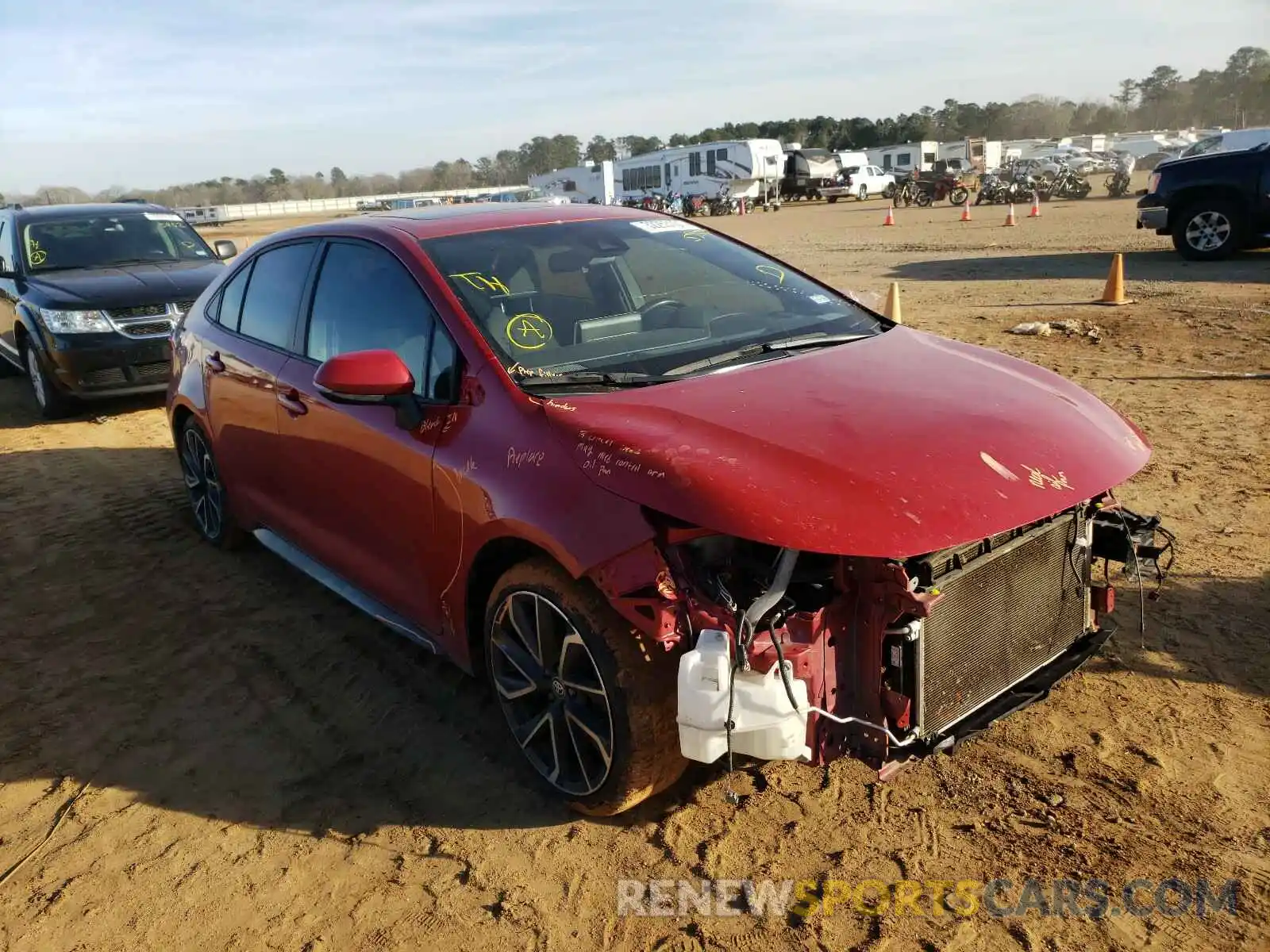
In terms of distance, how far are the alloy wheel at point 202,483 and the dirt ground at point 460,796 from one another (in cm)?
29

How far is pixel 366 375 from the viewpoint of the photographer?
319cm

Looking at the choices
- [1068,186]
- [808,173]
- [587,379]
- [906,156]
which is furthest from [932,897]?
[906,156]

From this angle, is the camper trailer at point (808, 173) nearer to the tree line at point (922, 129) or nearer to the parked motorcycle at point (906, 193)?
the parked motorcycle at point (906, 193)

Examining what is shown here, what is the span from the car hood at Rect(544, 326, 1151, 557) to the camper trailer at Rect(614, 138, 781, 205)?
4335 cm

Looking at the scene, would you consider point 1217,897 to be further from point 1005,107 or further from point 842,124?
point 1005,107

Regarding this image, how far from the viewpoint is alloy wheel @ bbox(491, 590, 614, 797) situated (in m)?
2.90

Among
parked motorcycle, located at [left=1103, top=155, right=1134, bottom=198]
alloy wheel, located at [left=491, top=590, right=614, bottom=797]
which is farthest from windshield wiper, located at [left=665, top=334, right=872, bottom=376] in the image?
parked motorcycle, located at [left=1103, top=155, right=1134, bottom=198]

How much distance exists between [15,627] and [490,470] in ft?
10.6

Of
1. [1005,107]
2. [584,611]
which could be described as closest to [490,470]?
[584,611]

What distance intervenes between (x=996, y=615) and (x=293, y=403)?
295 centimetres

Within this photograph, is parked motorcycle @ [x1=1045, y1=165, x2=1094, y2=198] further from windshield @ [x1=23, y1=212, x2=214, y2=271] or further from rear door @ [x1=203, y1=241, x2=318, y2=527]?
rear door @ [x1=203, y1=241, x2=318, y2=527]

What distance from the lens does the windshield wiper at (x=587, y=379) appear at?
314 centimetres

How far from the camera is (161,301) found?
8875 millimetres

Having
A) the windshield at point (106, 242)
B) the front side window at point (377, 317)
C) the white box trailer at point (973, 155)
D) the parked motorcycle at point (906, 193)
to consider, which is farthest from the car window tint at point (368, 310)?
the white box trailer at point (973, 155)
